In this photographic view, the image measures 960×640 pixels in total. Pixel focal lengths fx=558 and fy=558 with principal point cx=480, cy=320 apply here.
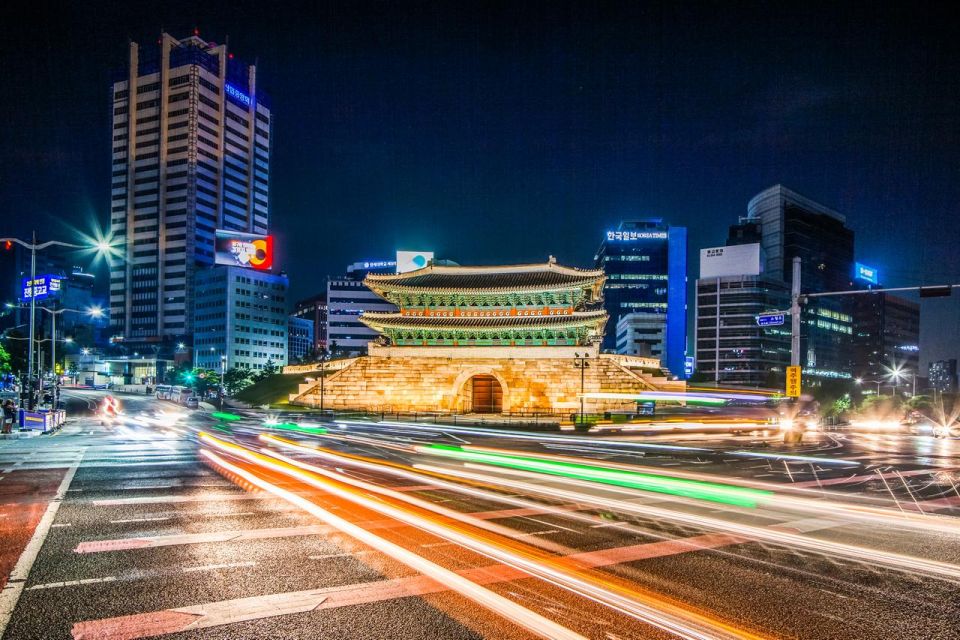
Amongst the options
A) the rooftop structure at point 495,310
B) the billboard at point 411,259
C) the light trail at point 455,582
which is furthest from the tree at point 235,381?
the light trail at point 455,582

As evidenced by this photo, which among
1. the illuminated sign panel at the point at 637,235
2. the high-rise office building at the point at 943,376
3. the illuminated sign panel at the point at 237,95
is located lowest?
the high-rise office building at the point at 943,376

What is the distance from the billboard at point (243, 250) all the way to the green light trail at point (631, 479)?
101 m

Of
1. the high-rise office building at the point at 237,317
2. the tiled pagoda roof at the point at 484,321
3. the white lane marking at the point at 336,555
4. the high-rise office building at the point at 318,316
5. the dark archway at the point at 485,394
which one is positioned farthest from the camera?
the high-rise office building at the point at 318,316

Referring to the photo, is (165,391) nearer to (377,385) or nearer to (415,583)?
(377,385)

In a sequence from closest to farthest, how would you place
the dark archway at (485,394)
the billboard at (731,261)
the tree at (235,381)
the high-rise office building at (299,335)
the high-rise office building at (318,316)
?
the dark archway at (485,394) → the tree at (235,381) → the billboard at (731,261) → the high-rise office building at (299,335) → the high-rise office building at (318,316)

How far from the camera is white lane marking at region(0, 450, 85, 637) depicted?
573cm

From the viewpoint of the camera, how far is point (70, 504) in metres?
10.8

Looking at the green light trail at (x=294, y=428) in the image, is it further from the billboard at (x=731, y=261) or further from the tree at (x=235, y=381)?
the billboard at (x=731, y=261)

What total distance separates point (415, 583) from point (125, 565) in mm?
3893

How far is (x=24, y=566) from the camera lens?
7.10m

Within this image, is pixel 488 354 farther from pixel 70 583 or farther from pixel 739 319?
pixel 739 319

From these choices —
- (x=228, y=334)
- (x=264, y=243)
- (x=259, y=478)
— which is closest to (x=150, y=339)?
(x=228, y=334)

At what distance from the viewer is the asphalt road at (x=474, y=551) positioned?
555 cm

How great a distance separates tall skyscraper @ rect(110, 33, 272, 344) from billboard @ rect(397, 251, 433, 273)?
6014 cm
